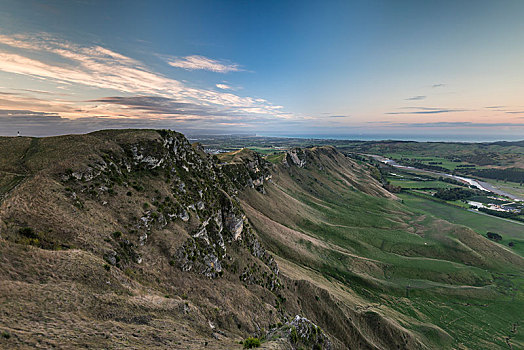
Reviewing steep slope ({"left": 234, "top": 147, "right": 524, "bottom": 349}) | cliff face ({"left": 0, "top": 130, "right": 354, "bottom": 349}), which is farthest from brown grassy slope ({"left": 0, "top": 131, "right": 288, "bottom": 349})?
steep slope ({"left": 234, "top": 147, "right": 524, "bottom": 349})

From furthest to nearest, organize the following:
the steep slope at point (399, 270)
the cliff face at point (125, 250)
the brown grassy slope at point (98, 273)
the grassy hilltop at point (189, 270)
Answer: the steep slope at point (399, 270) < the grassy hilltop at point (189, 270) < the cliff face at point (125, 250) < the brown grassy slope at point (98, 273)

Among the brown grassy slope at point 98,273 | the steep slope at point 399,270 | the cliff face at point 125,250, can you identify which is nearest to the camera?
the brown grassy slope at point 98,273

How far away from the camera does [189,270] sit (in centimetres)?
4516

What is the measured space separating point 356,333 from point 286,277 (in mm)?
25296

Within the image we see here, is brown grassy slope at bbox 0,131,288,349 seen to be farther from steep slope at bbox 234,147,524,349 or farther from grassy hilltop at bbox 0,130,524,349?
steep slope at bbox 234,147,524,349

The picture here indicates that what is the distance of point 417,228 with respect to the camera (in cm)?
14700

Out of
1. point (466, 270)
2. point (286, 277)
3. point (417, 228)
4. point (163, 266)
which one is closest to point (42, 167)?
point (163, 266)

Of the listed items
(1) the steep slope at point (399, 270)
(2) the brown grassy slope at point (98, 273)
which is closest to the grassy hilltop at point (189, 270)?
(2) the brown grassy slope at point (98, 273)

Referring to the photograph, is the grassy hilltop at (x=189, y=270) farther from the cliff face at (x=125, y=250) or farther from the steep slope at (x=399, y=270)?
the steep slope at (x=399, y=270)

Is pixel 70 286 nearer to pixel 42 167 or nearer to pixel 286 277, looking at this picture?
pixel 42 167

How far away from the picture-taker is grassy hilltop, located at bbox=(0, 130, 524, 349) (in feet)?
84.5

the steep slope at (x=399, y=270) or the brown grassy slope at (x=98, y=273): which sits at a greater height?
the brown grassy slope at (x=98, y=273)

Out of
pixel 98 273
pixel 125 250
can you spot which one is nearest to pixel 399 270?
pixel 125 250

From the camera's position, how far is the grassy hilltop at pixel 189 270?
2575 centimetres
